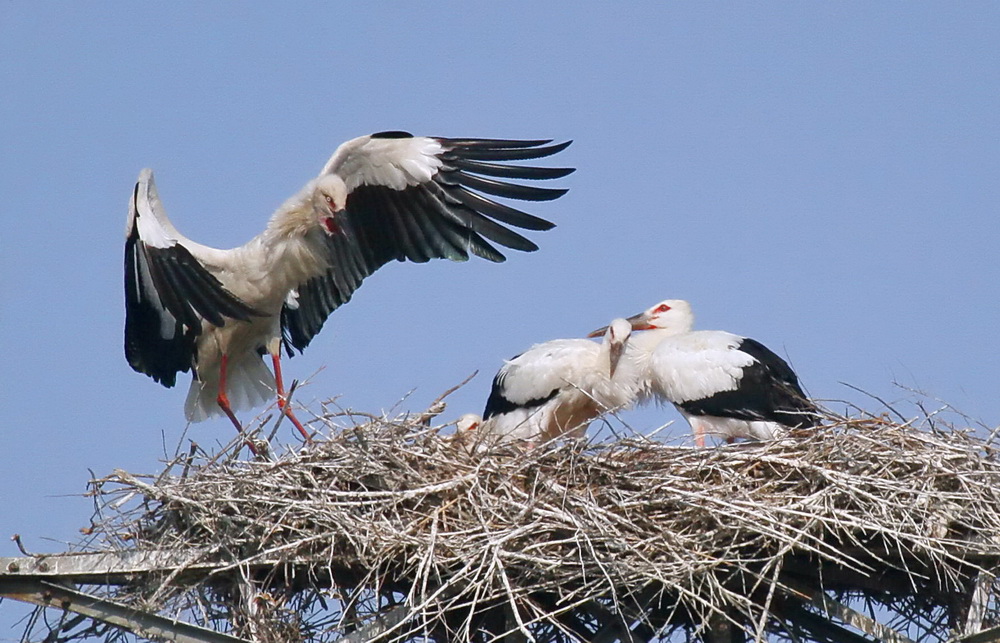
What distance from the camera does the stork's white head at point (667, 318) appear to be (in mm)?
9664

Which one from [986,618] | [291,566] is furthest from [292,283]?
[986,618]

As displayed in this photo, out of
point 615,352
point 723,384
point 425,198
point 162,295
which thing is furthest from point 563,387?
point 162,295

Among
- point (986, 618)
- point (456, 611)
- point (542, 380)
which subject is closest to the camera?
point (986, 618)

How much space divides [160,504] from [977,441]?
3386 millimetres

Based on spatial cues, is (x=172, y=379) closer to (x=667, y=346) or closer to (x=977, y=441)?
(x=667, y=346)

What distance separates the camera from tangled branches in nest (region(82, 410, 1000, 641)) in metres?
6.32

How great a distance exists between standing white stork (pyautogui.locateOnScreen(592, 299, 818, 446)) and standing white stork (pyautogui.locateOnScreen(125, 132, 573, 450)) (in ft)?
3.09

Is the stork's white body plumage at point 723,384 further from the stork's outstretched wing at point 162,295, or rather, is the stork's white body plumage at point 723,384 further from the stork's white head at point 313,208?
the stork's outstretched wing at point 162,295

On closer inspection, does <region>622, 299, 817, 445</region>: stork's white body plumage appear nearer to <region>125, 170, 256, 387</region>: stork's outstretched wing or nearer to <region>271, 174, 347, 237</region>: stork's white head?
<region>271, 174, 347, 237</region>: stork's white head

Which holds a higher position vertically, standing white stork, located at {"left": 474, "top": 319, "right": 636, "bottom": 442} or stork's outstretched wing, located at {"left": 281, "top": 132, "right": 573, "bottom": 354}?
stork's outstretched wing, located at {"left": 281, "top": 132, "right": 573, "bottom": 354}

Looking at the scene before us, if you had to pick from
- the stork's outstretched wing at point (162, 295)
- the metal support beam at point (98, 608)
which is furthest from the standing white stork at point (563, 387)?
the metal support beam at point (98, 608)

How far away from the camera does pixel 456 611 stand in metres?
6.77

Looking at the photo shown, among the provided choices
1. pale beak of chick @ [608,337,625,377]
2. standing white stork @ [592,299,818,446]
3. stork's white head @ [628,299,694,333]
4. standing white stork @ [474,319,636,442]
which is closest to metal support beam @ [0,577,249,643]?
standing white stork @ [474,319,636,442]

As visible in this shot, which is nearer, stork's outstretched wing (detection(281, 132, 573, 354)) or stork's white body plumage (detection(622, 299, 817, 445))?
stork's white body plumage (detection(622, 299, 817, 445))
